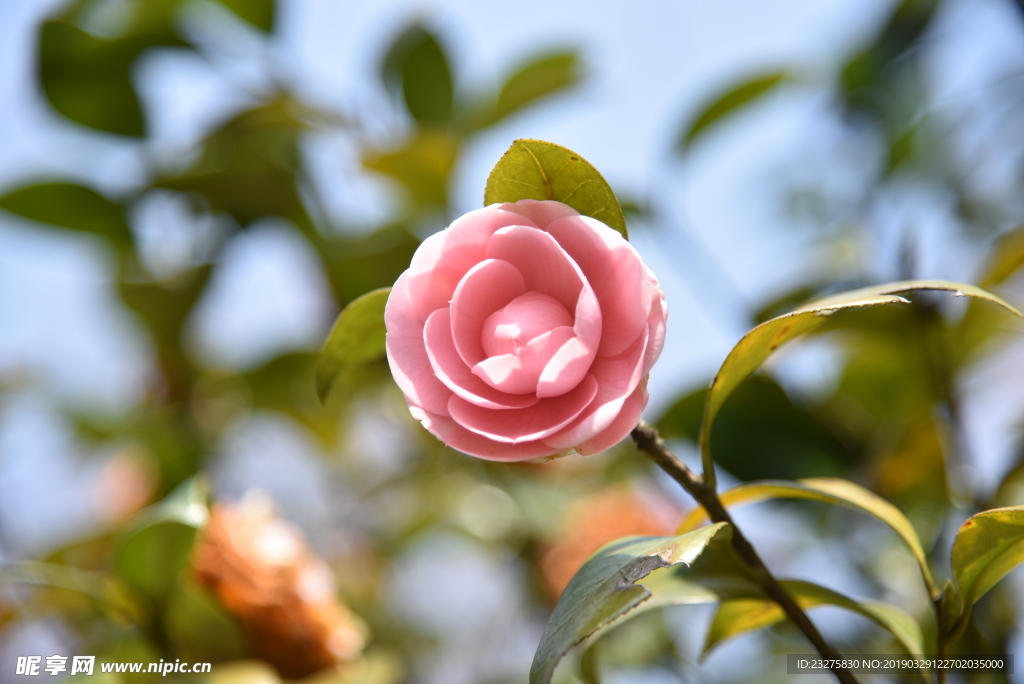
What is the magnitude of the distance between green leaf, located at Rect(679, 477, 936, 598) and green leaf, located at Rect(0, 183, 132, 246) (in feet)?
3.67

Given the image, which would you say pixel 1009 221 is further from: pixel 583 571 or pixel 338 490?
pixel 338 490

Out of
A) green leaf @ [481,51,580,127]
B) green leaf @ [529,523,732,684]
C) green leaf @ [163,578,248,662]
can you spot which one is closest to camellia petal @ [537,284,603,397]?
green leaf @ [529,523,732,684]

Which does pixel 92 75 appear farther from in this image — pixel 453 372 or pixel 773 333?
pixel 773 333

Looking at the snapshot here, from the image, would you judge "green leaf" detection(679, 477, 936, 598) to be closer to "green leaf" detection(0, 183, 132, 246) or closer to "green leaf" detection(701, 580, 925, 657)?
"green leaf" detection(701, 580, 925, 657)

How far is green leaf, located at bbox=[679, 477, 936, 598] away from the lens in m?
0.51

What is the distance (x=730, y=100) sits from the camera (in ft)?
3.20

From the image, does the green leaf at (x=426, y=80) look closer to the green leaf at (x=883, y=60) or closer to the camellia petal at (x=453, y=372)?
the green leaf at (x=883, y=60)

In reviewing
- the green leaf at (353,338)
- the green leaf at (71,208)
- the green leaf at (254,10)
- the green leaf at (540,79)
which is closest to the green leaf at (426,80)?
the green leaf at (540,79)

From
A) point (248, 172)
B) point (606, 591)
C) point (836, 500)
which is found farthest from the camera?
point (248, 172)

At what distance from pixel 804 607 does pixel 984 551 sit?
15cm

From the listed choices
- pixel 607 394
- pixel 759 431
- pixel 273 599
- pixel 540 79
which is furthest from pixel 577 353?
pixel 540 79

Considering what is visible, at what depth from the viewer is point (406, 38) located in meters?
1.26

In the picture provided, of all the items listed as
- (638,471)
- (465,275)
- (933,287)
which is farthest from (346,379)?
(933,287)

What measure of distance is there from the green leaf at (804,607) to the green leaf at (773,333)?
0.14 m
